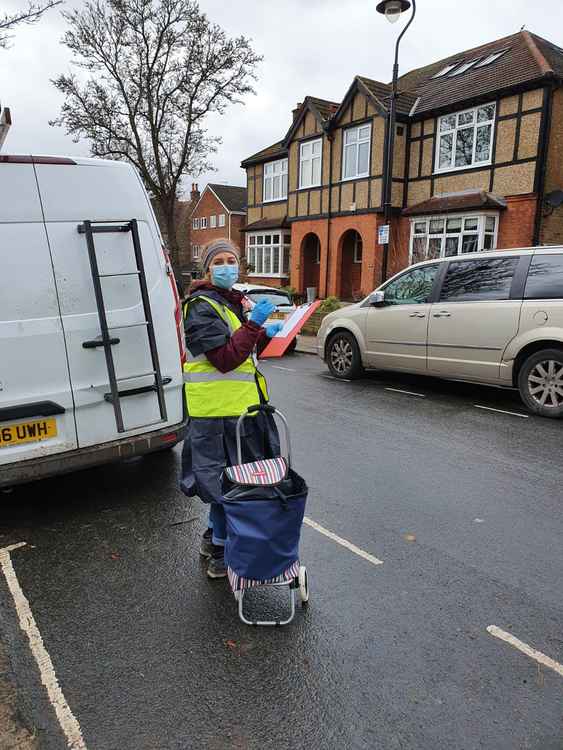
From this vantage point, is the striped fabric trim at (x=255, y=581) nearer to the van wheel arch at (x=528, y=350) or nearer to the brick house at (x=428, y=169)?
the van wheel arch at (x=528, y=350)

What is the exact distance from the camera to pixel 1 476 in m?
3.66

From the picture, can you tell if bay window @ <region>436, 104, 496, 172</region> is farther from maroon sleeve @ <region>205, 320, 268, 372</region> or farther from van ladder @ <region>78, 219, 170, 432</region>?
maroon sleeve @ <region>205, 320, 268, 372</region>

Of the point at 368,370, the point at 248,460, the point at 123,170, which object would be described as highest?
the point at 123,170

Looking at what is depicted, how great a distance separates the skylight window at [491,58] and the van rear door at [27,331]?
70.0 feet

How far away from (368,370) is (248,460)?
279 inches

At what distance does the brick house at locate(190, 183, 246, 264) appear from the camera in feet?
161

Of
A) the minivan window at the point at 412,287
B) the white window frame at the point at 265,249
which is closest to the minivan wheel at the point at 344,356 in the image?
the minivan window at the point at 412,287

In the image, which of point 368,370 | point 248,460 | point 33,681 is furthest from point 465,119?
point 33,681

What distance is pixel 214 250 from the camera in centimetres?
323

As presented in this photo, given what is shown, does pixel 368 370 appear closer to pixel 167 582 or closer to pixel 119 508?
pixel 119 508

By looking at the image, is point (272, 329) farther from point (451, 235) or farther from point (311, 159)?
point (311, 159)

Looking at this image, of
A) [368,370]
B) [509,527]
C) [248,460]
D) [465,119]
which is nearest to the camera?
[248,460]

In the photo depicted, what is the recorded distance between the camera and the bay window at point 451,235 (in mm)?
18859

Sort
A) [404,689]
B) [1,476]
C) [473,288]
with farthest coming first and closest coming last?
1. [473,288]
2. [1,476]
3. [404,689]
